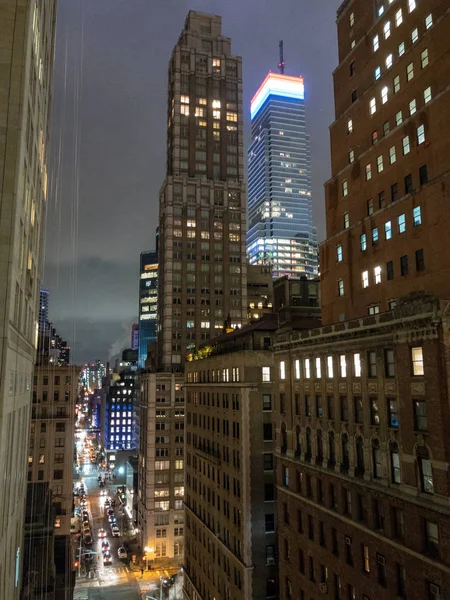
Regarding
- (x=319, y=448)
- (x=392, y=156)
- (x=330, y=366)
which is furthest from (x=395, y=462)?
(x=392, y=156)

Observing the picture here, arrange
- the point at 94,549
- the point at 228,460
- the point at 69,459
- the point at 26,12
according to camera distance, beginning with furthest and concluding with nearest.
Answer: the point at 94,549 < the point at 69,459 < the point at 228,460 < the point at 26,12

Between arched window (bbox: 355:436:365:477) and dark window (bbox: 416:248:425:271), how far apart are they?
14369mm

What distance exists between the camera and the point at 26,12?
2536 cm

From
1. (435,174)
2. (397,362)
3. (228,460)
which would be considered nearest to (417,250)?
(435,174)

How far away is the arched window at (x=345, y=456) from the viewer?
39.5 metres

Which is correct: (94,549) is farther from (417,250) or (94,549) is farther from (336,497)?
(417,250)

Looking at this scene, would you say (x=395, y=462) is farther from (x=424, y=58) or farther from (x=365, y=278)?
(x=424, y=58)

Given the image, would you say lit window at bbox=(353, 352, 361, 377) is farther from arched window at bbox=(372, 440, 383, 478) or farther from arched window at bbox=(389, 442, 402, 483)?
arched window at bbox=(389, 442, 402, 483)

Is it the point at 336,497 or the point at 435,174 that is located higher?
the point at 435,174

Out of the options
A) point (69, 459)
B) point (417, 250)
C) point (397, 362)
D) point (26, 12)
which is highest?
point (26, 12)

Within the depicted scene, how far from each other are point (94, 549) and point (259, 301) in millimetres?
73187

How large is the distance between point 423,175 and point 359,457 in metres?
23.4

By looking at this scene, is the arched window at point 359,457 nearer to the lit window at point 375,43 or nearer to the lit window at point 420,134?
the lit window at point 420,134

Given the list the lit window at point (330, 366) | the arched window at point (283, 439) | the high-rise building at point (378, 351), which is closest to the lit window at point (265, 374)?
the high-rise building at point (378, 351)
